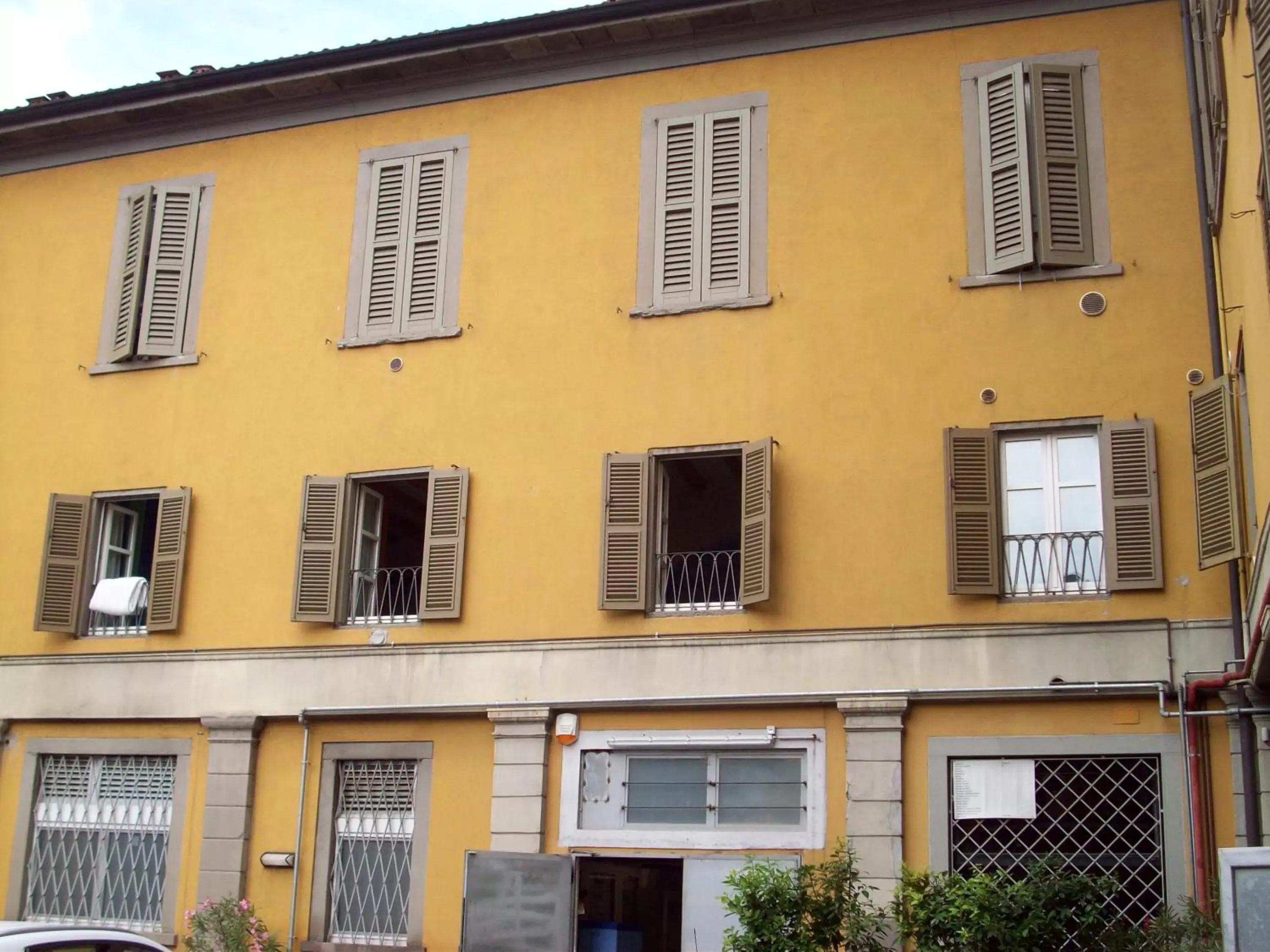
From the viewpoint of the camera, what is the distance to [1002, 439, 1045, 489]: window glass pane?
13883mm

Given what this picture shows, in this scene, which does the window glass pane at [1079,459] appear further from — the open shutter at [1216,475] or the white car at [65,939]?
the white car at [65,939]

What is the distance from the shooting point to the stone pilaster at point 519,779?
1436 centimetres

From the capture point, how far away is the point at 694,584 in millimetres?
14922

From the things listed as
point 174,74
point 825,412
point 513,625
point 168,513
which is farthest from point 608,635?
point 174,74

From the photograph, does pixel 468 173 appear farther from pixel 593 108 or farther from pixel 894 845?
pixel 894 845

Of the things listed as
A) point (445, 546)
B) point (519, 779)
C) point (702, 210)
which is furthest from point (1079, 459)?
point (445, 546)

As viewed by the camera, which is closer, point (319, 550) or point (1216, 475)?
point (1216, 475)

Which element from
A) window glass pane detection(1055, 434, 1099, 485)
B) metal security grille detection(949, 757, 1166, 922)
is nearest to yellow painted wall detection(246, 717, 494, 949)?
metal security grille detection(949, 757, 1166, 922)

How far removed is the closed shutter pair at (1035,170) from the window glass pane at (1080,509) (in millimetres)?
2024

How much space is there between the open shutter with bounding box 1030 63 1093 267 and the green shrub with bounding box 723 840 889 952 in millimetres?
5661

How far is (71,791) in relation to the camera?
16.3m

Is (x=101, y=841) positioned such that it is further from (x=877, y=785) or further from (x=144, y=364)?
(x=877, y=785)

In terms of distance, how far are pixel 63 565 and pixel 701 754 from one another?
23.8ft

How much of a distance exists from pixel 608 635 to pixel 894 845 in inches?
125
